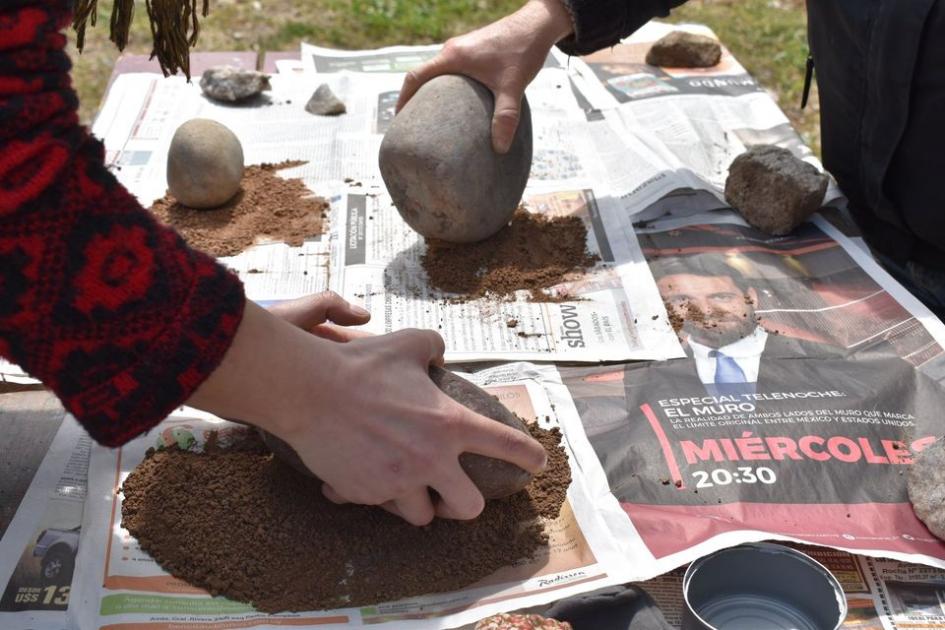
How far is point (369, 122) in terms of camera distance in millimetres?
3324

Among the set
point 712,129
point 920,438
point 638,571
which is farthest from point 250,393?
point 712,129

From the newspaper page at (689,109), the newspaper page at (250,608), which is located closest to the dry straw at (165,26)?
the newspaper page at (250,608)

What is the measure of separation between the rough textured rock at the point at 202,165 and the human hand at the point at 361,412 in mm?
1477

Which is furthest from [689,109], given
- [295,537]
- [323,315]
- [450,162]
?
[295,537]

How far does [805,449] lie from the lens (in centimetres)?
201

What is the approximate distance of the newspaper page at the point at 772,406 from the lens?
1.85m

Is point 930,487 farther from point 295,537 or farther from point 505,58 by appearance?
point 505,58

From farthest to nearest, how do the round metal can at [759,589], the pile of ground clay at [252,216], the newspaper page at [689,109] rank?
the newspaper page at [689,109] → the pile of ground clay at [252,216] → the round metal can at [759,589]

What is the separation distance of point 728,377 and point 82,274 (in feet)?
5.01

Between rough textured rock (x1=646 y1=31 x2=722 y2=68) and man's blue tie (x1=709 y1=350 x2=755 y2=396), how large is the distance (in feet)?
5.54

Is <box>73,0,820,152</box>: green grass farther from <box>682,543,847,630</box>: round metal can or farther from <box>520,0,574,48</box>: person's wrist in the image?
<box>682,543,847,630</box>: round metal can

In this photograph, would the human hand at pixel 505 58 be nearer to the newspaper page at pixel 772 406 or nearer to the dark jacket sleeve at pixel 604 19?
the dark jacket sleeve at pixel 604 19

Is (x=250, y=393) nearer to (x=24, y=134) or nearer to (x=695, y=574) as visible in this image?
(x=24, y=134)

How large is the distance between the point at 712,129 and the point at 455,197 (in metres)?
1.19
